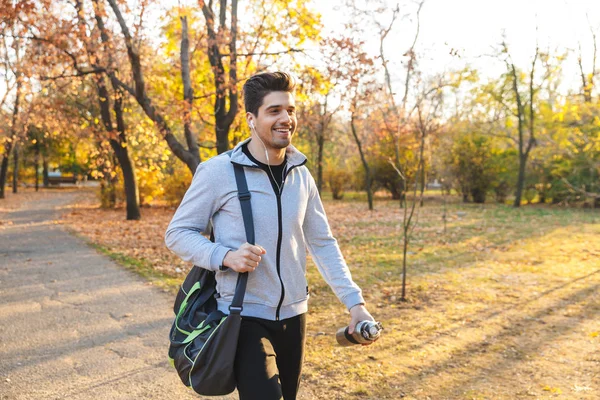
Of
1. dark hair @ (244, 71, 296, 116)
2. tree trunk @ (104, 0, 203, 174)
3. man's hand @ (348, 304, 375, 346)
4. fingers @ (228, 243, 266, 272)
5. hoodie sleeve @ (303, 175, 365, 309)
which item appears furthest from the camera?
tree trunk @ (104, 0, 203, 174)

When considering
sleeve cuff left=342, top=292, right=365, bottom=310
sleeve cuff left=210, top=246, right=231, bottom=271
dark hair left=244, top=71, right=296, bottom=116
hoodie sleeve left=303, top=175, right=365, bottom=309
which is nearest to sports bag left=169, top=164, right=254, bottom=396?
sleeve cuff left=210, top=246, right=231, bottom=271

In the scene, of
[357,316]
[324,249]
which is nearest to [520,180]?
[324,249]

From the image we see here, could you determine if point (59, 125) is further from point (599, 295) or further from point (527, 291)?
point (599, 295)

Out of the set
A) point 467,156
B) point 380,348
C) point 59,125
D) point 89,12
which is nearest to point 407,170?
point 467,156

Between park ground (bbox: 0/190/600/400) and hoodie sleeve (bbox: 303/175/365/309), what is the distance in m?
1.83

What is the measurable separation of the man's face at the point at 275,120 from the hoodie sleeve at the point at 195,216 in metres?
0.28

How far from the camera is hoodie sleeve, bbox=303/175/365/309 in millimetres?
2474

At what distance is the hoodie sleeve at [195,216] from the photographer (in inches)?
84.7

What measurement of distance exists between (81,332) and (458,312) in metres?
4.49

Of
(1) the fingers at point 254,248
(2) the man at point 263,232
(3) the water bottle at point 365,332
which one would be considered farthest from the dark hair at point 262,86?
(3) the water bottle at point 365,332

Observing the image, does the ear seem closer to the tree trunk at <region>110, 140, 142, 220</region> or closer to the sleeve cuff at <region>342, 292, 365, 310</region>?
the sleeve cuff at <region>342, 292, 365, 310</region>

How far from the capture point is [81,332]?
527 cm

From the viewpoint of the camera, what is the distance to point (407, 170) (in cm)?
2642

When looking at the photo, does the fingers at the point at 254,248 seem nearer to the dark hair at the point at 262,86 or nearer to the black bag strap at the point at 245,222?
the black bag strap at the point at 245,222
